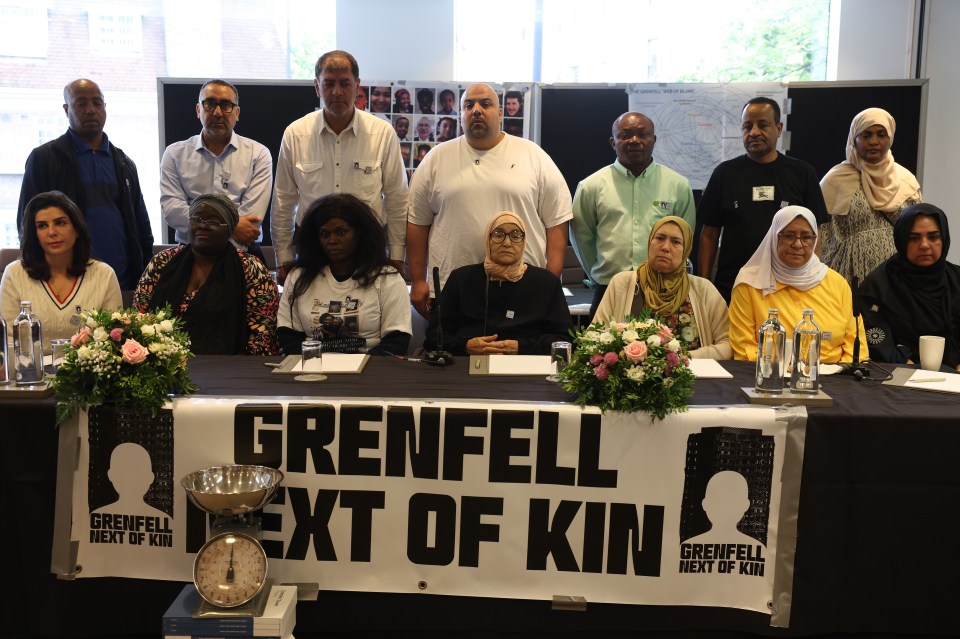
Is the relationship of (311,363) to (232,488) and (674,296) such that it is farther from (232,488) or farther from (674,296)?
(674,296)

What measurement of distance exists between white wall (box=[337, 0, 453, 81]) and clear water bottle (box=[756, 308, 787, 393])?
4350mm

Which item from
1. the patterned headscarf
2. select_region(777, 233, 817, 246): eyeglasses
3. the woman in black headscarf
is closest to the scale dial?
the patterned headscarf

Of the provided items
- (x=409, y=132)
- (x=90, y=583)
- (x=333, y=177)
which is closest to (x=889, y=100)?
(x=409, y=132)

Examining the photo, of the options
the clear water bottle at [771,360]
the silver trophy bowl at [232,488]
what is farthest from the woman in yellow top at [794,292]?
the silver trophy bowl at [232,488]

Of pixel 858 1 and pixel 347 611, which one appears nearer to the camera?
pixel 347 611

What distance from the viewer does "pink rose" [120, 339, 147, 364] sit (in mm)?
2285

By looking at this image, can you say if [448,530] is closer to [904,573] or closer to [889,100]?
[904,573]

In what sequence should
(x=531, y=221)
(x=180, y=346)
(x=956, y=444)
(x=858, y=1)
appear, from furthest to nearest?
(x=858, y=1), (x=531, y=221), (x=180, y=346), (x=956, y=444)

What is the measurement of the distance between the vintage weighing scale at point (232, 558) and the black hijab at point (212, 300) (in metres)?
1.16

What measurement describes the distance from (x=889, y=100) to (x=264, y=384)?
4.83 m

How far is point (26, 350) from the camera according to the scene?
7.98 feet

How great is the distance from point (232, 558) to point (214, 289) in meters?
1.42

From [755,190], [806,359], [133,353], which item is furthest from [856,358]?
[133,353]

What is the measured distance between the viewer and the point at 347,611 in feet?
7.55
